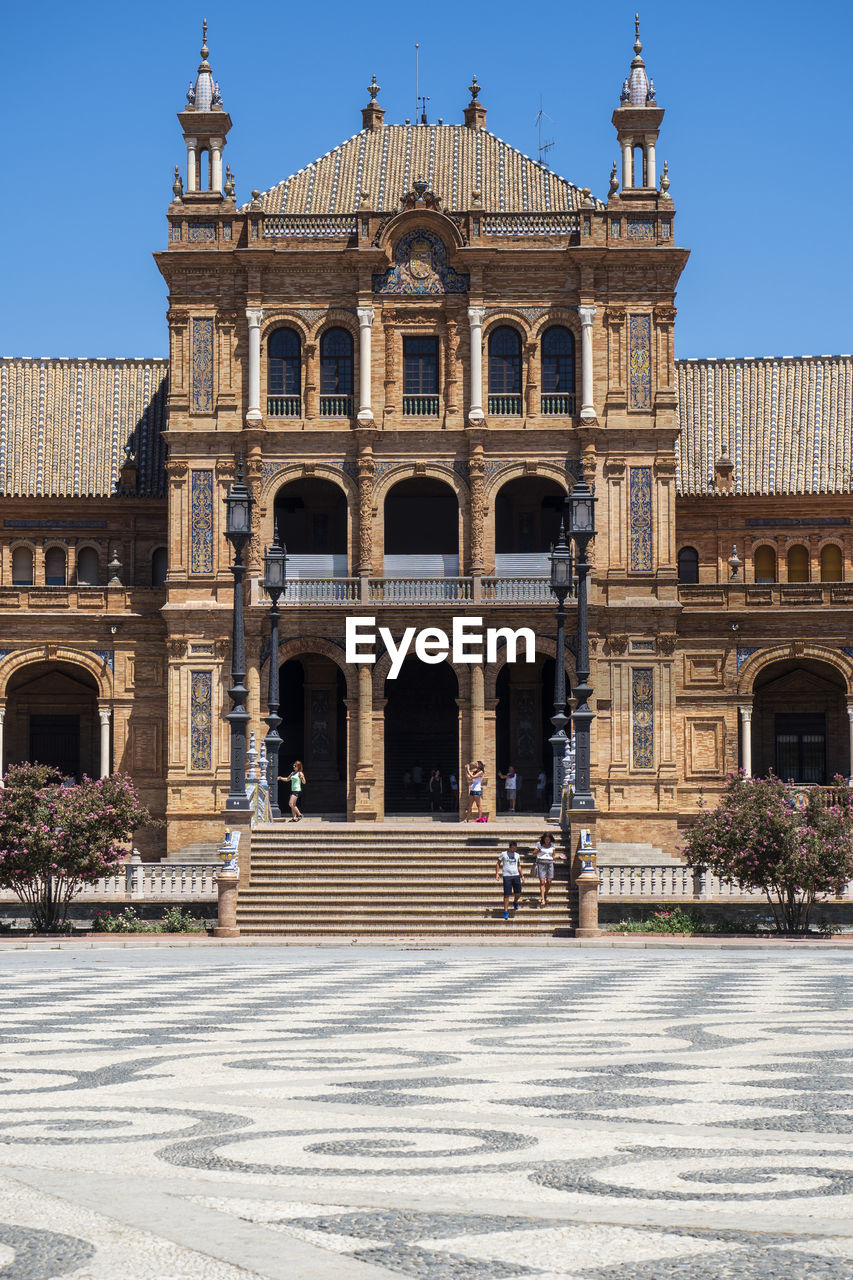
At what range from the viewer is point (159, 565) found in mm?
50156

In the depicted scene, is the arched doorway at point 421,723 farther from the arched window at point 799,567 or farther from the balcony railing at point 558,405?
the arched window at point 799,567

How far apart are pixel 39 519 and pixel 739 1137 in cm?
4553

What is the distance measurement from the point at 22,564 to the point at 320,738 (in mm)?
10492

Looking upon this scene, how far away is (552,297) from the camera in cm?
4522

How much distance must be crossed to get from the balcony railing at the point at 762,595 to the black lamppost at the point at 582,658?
639 inches

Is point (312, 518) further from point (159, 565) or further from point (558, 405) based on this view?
point (558, 405)

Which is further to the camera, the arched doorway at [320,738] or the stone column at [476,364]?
the arched doorway at [320,738]

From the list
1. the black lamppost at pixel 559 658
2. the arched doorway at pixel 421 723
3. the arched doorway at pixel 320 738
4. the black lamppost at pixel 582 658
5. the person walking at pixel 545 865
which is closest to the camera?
the black lamppost at pixel 582 658

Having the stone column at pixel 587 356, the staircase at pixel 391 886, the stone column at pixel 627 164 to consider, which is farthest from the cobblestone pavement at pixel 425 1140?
the stone column at pixel 627 164

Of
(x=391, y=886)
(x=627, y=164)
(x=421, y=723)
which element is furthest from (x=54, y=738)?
(x=627, y=164)

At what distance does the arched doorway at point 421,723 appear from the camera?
48.0 meters
